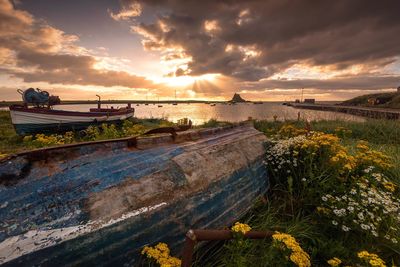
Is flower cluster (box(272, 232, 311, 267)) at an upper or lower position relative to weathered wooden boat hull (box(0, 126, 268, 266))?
lower

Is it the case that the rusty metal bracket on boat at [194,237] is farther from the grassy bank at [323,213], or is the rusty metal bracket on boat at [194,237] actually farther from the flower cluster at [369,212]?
the flower cluster at [369,212]

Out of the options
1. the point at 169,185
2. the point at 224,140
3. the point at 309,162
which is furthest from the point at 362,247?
the point at 169,185

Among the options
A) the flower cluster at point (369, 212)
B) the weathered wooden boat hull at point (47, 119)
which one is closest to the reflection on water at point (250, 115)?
the weathered wooden boat hull at point (47, 119)

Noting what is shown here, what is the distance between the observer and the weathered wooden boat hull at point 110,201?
5.16ft

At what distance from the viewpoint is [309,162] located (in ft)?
13.6

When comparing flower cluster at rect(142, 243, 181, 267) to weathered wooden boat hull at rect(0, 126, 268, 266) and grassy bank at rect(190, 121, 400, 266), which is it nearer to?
weathered wooden boat hull at rect(0, 126, 268, 266)

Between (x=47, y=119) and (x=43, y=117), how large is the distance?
0.65 ft

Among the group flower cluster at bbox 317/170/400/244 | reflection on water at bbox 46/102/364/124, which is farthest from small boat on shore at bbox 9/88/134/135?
flower cluster at bbox 317/170/400/244

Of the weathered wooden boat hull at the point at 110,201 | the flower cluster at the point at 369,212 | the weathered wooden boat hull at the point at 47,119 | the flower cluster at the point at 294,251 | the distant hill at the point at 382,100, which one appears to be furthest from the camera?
the distant hill at the point at 382,100

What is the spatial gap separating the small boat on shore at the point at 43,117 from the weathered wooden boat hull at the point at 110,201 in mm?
11464

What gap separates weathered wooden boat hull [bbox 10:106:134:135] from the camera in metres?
11.4

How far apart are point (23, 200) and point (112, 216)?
2.07 ft

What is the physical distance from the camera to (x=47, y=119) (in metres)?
12.0

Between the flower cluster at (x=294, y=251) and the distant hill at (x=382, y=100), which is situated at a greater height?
the distant hill at (x=382, y=100)
